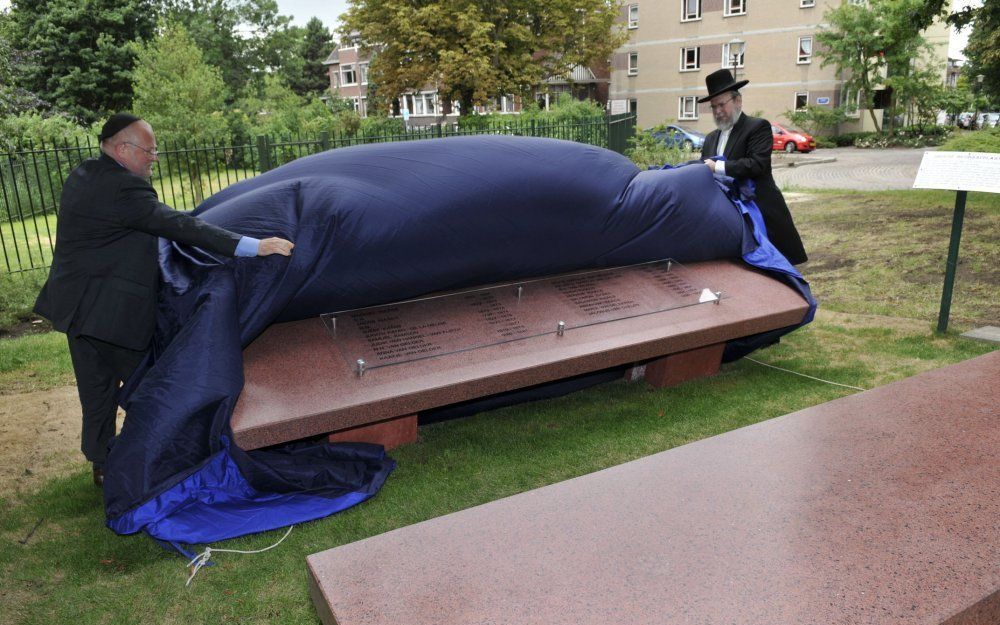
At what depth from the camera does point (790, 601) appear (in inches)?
73.5

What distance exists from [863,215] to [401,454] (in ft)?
30.0

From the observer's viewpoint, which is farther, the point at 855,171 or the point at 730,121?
the point at 855,171

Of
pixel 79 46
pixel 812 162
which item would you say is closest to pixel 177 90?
pixel 79 46

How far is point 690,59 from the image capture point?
35500 millimetres

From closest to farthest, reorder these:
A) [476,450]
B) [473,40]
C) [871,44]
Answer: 1. [476,450]
2. [473,40]
3. [871,44]

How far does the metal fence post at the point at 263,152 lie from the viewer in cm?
892

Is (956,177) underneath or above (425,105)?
underneath

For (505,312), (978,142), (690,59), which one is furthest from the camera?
(690,59)

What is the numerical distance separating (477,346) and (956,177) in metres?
4.07

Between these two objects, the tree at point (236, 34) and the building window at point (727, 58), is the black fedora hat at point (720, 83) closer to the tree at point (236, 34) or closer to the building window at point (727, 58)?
the building window at point (727, 58)

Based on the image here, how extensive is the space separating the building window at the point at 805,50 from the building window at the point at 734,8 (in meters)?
3.06

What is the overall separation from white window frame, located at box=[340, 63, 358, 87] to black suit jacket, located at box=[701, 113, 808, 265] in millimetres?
55435

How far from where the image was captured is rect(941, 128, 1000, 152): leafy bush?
36.3ft

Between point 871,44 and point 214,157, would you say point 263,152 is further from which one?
point 871,44
